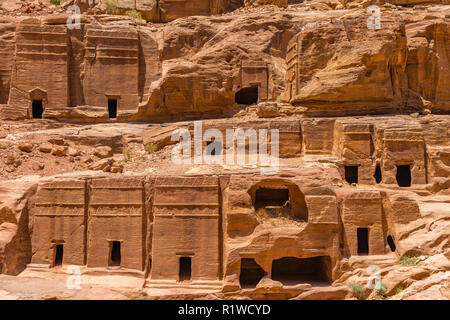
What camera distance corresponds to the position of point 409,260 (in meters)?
13.2

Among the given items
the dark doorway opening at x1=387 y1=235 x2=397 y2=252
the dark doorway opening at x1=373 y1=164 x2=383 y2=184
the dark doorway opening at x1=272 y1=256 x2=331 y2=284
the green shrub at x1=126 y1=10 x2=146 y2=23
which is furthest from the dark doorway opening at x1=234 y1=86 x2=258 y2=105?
the dark doorway opening at x1=387 y1=235 x2=397 y2=252

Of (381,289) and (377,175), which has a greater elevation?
(377,175)

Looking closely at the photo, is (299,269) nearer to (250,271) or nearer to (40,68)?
(250,271)

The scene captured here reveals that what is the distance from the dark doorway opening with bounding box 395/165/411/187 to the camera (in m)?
17.4

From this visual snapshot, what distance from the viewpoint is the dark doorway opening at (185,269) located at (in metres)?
14.7

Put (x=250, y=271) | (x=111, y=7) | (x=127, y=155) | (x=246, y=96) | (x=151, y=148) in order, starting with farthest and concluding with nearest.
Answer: (x=111, y=7)
(x=246, y=96)
(x=151, y=148)
(x=127, y=155)
(x=250, y=271)

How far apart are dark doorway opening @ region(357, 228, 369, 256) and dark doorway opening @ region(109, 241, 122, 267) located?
26.0ft

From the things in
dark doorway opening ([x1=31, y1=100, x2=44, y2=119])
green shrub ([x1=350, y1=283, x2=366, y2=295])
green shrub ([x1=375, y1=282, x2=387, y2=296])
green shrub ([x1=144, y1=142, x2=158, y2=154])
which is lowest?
green shrub ([x1=350, y1=283, x2=366, y2=295])

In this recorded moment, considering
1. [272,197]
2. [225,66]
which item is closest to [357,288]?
[272,197]

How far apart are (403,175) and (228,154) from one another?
661 cm

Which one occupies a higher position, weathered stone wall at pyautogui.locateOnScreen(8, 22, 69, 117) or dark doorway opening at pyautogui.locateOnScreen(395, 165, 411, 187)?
weathered stone wall at pyautogui.locateOnScreen(8, 22, 69, 117)

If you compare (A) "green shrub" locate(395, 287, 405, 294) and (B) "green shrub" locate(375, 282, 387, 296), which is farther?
(B) "green shrub" locate(375, 282, 387, 296)

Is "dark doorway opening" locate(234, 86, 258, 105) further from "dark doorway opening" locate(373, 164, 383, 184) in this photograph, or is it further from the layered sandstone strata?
"dark doorway opening" locate(373, 164, 383, 184)

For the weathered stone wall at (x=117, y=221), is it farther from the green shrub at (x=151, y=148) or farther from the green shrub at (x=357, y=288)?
the green shrub at (x=357, y=288)
